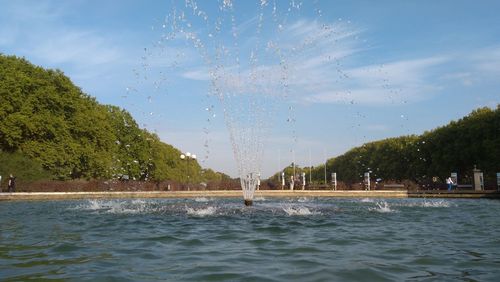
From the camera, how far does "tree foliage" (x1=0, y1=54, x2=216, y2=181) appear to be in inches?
1658

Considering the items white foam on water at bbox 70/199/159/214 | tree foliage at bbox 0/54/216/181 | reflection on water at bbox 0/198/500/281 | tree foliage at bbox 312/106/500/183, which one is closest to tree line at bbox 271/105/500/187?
tree foliage at bbox 312/106/500/183

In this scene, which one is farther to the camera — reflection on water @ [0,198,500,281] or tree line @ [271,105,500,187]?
tree line @ [271,105,500,187]

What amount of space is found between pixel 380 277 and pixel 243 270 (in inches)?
76.0

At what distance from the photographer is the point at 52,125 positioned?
4494cm

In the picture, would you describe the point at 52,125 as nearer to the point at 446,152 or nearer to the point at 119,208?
the point at 119,208

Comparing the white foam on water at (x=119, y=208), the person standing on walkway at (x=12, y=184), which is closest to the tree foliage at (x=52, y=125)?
the person standing on walkway at (x=12, y=184)

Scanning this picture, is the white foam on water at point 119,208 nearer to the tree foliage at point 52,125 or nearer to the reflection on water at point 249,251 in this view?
the reflection on water at point 249,251

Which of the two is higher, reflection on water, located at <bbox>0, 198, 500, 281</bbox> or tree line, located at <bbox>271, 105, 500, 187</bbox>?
tree line, located at <bbox>271, 105, 500, 187</bbox>

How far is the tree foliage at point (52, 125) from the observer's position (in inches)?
1658

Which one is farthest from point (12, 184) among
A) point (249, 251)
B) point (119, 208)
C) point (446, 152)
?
point (446, 152)

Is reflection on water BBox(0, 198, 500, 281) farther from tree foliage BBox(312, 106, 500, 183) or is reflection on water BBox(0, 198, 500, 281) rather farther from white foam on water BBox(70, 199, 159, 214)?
tree foliage BBox(312, 106, 500, 183)

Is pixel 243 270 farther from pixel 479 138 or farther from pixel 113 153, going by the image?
pixel 479 138

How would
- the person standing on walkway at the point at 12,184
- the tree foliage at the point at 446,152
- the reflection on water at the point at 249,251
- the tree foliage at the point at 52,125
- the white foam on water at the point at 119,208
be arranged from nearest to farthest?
the reflection on water at the point at 249,251 → the white foam on water at the point at 119,208 → the person standing on walkway at the point at 12,184 → the tree foliage at the point at 52,125 → the tree foliage at the point at 446,152

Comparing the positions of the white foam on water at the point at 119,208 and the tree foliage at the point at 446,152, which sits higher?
the tree foliage at the point at 446,152
